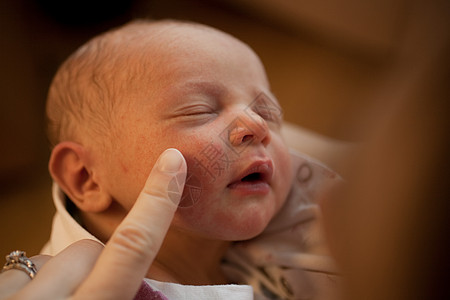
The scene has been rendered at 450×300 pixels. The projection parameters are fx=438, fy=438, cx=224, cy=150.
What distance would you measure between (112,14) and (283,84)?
32.2 inches

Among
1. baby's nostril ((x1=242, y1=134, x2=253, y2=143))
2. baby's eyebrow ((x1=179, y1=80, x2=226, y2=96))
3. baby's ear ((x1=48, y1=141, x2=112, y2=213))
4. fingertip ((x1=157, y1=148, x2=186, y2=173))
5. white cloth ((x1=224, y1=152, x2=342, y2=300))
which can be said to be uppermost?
baby's eyebrow ((x1=179, y1=80, x2=226, y2=96))

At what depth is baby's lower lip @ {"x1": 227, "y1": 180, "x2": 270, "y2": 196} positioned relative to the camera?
0.75m

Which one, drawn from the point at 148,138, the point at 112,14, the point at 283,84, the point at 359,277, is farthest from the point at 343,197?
the point at 112,14

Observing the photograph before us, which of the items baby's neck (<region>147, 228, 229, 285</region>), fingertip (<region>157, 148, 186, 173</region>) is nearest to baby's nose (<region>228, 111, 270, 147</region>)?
fingertip (<region>157, 148, 186, 173</region>)

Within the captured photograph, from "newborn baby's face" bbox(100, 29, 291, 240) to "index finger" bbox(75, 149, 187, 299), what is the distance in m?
0.09

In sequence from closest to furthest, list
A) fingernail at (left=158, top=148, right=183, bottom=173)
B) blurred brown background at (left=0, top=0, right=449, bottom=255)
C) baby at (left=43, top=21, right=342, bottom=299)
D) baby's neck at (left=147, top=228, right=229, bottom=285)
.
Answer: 1. fingernail at (left=158, top=148, right=183, bottom=173)
2. baby at (left=43, top=21, right=342, bottom=299)
3. baby's neck at (left=147, top=228, right=229, bottom=285)
4. blurred brown background at (left=0, top=0, right=449, bottom=255)

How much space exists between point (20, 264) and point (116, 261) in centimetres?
17

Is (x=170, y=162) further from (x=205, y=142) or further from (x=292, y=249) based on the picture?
(x=292, y=249)

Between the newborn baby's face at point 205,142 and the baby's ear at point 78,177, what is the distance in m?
0.04

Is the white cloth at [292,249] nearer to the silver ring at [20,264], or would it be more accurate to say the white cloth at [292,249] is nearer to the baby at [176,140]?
the baby at [176,140]

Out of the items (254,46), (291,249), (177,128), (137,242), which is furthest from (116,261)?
(254,46)

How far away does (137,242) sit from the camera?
56 centimetres

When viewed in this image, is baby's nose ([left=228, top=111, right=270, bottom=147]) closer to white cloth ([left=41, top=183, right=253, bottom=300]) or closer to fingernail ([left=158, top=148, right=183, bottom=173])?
fingernail ([left=158, top=148, right=183, bottom=173])

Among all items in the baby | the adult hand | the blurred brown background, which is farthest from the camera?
the blurred brown background
